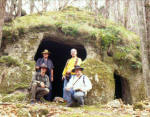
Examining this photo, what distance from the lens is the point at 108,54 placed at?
10031mm

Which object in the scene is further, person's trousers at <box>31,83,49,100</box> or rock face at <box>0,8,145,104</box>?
rock face at <box>0,8,145,104</box>

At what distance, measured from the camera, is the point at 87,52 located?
986 centimetres

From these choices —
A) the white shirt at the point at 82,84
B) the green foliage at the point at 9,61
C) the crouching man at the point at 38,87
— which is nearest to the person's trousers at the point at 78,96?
the white shirt at the point at 82,84

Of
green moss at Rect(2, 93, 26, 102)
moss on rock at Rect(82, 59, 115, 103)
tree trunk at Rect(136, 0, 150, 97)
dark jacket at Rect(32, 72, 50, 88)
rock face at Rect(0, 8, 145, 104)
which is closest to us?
tree trunk at Rect(136, 0, 150, 97)

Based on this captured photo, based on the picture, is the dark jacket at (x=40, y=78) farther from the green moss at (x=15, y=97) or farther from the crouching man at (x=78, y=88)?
the green moss at (x=15, y=97)

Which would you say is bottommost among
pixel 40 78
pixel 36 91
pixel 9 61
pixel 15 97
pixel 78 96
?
pixel 15 97

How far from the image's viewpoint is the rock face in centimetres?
865

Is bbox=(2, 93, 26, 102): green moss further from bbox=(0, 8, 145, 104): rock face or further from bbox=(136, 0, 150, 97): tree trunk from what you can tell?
bbox=(136, 0, 150, 97): tree trunk

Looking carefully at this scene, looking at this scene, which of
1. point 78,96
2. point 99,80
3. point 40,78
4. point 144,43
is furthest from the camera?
point 99,80

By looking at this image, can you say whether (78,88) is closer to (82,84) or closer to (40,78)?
(82,84)

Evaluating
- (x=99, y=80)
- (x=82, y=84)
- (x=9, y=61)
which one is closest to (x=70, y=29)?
(x=99, y=80)

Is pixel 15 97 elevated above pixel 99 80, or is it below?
below

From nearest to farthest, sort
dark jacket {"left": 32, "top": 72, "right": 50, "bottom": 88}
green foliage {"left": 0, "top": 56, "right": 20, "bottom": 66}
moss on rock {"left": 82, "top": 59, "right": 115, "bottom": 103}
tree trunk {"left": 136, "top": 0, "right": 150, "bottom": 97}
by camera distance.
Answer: tree trunk {"left": 136, "top": 0, "right": 150, "bottom": 97} → dark jacket {"left": 32, "top": 72, "right": 50, "bottom": 88} → moss on rock {"left": 82, "top": 59, "right": 115, "bottom": 103} → green foliage {"left": 0, "top": 56, "right": 20, "bottom": 66}

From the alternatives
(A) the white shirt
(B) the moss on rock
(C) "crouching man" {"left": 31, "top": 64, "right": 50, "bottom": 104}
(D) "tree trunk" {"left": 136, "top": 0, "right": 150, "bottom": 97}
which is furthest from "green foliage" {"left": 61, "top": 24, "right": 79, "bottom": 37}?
(D) "tree trunk" {"left": 136, "top": 0, "right": 150, "bottom": 97}
